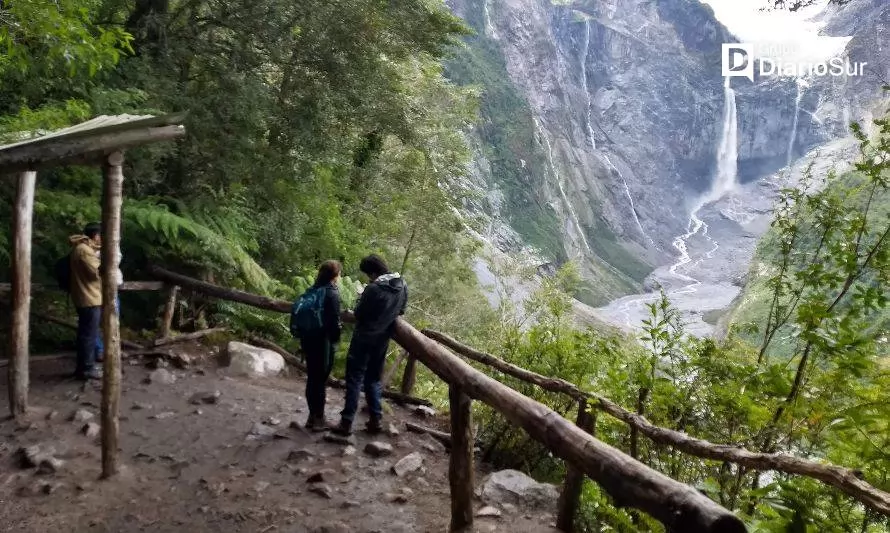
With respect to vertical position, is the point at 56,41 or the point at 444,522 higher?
the point at 56,41

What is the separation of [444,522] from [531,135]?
93.9 m

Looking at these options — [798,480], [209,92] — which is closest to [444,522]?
[798,480]

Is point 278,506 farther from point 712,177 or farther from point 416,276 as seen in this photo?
point 712,177

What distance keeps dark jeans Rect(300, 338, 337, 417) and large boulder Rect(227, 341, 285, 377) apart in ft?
8.22

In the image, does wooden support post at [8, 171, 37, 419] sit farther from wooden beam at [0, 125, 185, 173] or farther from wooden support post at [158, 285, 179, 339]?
wooden support post at [158, 285, 179, 339]

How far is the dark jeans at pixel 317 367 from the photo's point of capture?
5.54 m

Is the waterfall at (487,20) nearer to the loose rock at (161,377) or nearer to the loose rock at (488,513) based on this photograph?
the loose rock at (161,377)

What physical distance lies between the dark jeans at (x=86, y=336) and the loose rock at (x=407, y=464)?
12.8 ft

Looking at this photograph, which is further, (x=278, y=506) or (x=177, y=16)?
(x=177, y=16)

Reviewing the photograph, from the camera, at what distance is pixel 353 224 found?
14.5 meters

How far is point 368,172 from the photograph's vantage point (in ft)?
48.6
